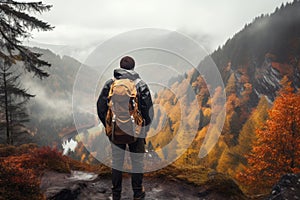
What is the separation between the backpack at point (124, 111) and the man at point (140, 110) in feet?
0.41

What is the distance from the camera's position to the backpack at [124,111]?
183 inches

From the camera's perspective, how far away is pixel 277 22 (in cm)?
9131

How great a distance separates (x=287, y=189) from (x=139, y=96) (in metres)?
3.51

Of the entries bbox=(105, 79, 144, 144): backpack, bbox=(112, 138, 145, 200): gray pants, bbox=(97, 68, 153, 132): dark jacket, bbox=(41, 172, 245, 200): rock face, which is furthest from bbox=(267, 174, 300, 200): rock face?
bbox=(105, 79, 144, 144): backpack

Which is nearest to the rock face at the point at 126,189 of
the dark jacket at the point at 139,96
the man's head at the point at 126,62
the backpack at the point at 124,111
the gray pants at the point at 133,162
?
the gray pants at the point at 133,162

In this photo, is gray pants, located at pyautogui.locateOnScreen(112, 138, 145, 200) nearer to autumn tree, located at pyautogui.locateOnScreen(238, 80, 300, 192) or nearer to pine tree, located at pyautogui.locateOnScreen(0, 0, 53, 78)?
pine tree, located at pyautogui.locateOnScreen(0, 0, 53, 78)

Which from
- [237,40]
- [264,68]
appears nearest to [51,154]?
[264,68]

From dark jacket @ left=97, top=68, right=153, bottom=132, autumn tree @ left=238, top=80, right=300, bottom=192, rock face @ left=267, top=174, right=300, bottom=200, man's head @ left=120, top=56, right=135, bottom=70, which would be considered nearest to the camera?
rock face @ left=267, top=174, right=300, bottom=200

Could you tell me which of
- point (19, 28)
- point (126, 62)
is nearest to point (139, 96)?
point (126, 62)

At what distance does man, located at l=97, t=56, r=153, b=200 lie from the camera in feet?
15.8

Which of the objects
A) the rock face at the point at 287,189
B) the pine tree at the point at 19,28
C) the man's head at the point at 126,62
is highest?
the pine tree at the point at 19,28

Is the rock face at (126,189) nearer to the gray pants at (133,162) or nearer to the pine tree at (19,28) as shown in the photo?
the gray pants at (133,162)

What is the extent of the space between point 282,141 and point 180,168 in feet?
41.9

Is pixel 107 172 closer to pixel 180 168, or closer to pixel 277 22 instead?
pixel 180 168
